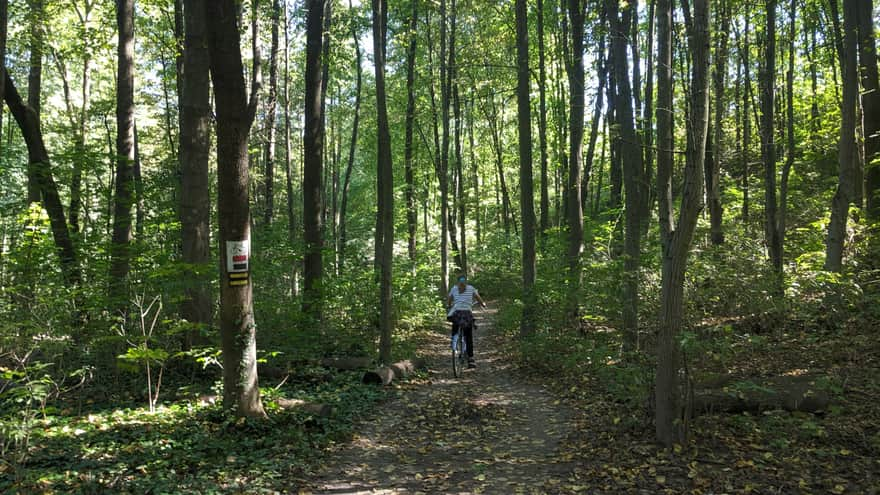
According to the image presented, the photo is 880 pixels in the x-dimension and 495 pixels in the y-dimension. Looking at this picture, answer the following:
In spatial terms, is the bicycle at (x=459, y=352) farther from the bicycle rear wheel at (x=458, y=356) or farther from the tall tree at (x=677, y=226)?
the tall tree at (x=677, y=226)

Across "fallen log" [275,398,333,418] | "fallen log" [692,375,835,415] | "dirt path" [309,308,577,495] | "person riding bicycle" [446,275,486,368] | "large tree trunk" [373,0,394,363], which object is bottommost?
"dirt path" [309,308,577,495]

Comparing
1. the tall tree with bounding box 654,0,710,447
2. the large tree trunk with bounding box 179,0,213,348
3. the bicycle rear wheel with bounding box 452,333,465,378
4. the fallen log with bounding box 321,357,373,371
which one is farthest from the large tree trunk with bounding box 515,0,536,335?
the large tree trunk with bounding box 179,0,213,348

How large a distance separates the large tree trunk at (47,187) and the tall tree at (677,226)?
841cm

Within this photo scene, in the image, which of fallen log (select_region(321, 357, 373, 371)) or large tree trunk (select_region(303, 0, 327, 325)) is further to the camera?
large tree trunk (select_region(303, 0, 327, 325))

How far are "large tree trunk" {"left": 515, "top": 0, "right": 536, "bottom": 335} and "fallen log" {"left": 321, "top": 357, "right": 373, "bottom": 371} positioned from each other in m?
4.44

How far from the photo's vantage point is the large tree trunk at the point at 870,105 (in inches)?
422

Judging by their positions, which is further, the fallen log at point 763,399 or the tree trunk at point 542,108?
the tree trunk at point 542,108

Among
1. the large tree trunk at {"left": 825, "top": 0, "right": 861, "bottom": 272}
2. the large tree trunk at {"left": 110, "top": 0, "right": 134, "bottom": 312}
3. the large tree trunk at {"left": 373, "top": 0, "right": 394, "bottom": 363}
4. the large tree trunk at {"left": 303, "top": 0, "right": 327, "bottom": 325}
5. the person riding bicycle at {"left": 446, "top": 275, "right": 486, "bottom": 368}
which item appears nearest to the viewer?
the large tree trunk at {"left": 110, "top": 0, "right": 134, "bottom": 312}

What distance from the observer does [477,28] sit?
69.4 feet

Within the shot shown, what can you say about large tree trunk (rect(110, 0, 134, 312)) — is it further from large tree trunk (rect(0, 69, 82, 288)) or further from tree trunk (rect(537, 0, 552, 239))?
tree trunk (rect(537, 0, 552, 239))

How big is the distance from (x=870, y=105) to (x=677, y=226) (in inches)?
382

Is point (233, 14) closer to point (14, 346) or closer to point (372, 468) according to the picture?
point (14, 346)

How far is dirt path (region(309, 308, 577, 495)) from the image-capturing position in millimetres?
5258

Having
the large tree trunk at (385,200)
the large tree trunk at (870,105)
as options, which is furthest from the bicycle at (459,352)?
the large tree trunk at (870,105)
